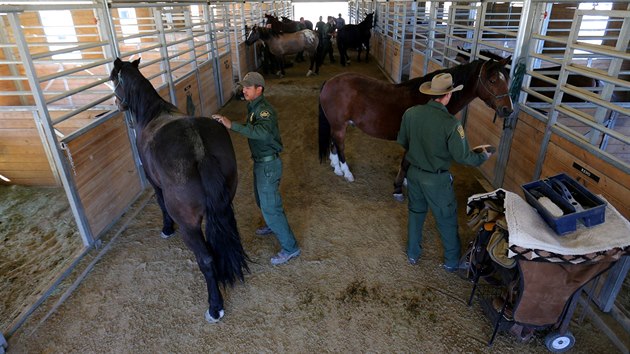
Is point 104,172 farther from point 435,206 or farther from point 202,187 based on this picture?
point 435,206

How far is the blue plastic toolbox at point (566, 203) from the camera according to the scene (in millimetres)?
1885

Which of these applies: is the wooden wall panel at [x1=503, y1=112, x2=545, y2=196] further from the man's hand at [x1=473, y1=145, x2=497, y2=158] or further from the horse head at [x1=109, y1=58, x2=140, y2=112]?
the horse head at [x1=109, y1=58, x2=140, y2=112]

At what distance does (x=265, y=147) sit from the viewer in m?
2.80

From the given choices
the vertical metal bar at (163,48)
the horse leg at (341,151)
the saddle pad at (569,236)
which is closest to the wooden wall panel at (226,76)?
the vertical metal bar at (163,48)

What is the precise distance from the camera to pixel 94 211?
335 cm

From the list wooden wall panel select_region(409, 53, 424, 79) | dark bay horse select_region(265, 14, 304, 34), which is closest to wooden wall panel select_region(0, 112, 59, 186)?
wooden wall panel select_region(409, 53, 424, 79)

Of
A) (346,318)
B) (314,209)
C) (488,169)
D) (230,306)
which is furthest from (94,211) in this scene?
(488,169)

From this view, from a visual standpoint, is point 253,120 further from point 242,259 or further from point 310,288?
point 310,288

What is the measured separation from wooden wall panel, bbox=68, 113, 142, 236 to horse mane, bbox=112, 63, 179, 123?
0.56 meters

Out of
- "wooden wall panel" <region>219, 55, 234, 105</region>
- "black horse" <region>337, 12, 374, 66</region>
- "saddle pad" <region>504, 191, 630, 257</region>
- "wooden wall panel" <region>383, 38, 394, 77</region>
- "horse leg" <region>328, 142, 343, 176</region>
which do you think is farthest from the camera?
"black horse" <region>337, 12, 374, 66</region>

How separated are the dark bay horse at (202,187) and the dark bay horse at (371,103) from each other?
6.77ft

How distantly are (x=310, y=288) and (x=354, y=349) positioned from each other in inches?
24.8

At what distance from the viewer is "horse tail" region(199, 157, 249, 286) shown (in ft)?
7.51

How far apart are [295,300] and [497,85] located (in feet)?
8.69
